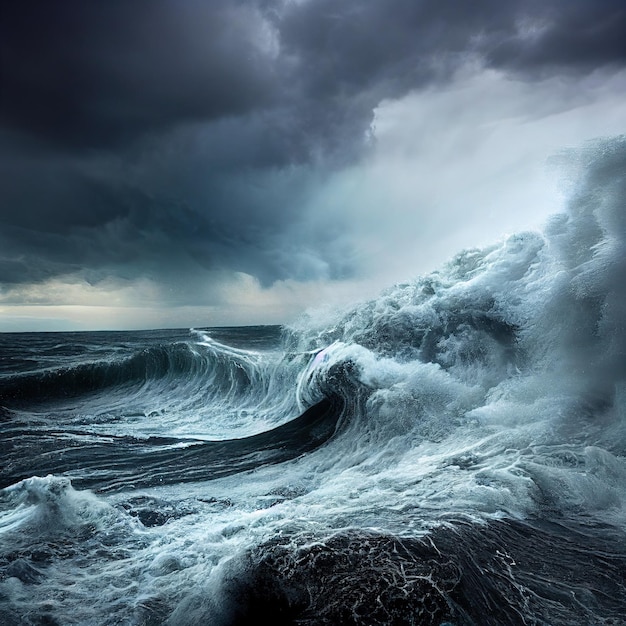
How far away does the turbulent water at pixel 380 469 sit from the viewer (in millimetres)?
3250

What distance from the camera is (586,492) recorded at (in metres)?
4.76

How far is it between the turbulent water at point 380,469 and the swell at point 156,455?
6 cm

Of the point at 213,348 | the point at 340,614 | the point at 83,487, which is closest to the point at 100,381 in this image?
the point at 213,348

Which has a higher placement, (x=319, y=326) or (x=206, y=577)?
(x=319, y=326)

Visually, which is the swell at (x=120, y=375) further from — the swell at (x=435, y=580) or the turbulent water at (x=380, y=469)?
the swell at (x=435, y=580)

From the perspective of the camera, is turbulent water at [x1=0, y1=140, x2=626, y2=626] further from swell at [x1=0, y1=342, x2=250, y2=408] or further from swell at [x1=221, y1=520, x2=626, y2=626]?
swell at [x1=0, y1=342, x2=250, y2=408]

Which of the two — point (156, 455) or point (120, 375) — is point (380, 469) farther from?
point (120, 375)

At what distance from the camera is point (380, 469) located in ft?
19.8

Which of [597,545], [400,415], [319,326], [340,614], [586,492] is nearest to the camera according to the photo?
[340,614]

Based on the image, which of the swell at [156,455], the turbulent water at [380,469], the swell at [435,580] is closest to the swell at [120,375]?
the turbulent water at [380,469]

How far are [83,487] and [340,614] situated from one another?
4.60 metres

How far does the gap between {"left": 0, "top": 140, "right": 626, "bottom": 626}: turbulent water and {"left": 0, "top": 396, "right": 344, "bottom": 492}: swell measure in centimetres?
6

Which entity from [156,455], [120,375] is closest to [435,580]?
[156,455]

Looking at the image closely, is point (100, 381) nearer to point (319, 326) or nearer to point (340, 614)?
point (319, 326)
